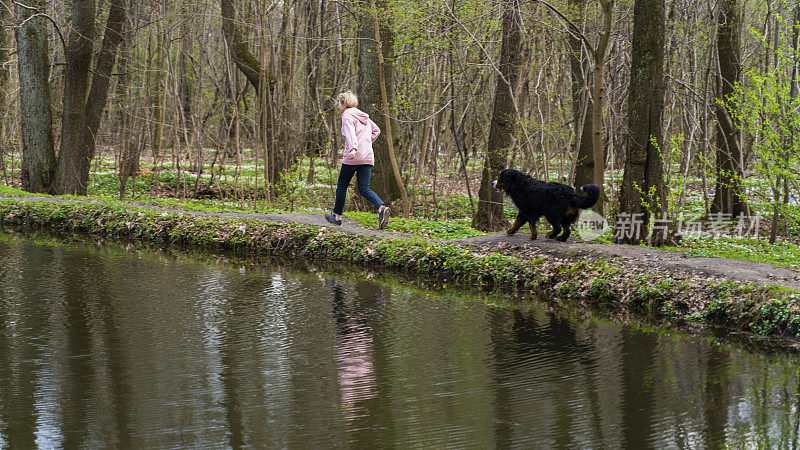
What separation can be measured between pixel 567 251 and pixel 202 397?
6.30m

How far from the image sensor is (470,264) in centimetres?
1067

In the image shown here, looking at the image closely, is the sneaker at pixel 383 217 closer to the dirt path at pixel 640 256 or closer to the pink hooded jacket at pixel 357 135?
the dirt path at pixel 640 256

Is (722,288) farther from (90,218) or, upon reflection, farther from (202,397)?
(90,218)

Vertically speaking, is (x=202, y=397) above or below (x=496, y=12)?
below

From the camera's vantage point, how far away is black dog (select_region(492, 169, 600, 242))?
10.4 metres

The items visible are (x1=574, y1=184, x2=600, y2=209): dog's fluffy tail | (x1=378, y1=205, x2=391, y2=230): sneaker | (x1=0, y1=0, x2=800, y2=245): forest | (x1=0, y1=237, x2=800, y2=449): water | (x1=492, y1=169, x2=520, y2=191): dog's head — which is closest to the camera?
(x1=0, y1=237, x2=800, y2=449): water

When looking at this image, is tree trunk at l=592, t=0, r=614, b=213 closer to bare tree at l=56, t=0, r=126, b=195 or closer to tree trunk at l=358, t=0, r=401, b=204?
tree trunk at l=358, t=0, r=401, b=204

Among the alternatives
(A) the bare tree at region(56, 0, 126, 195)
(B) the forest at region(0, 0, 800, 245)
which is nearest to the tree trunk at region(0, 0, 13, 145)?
(B) the forest at region(0, 0, 800, 245)

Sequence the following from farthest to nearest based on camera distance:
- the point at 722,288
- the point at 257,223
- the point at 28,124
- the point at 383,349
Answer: the point at 28,124, the point at 257,223, the point at 722,288, the point at 383,349

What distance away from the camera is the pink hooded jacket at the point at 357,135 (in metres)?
11.6

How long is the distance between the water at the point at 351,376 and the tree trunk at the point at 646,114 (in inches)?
154

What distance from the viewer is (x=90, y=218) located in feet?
48.2

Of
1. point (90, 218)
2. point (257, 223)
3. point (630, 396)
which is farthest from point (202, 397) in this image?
point (90, 218)

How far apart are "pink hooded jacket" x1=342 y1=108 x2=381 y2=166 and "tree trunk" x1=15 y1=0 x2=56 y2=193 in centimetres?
1209
